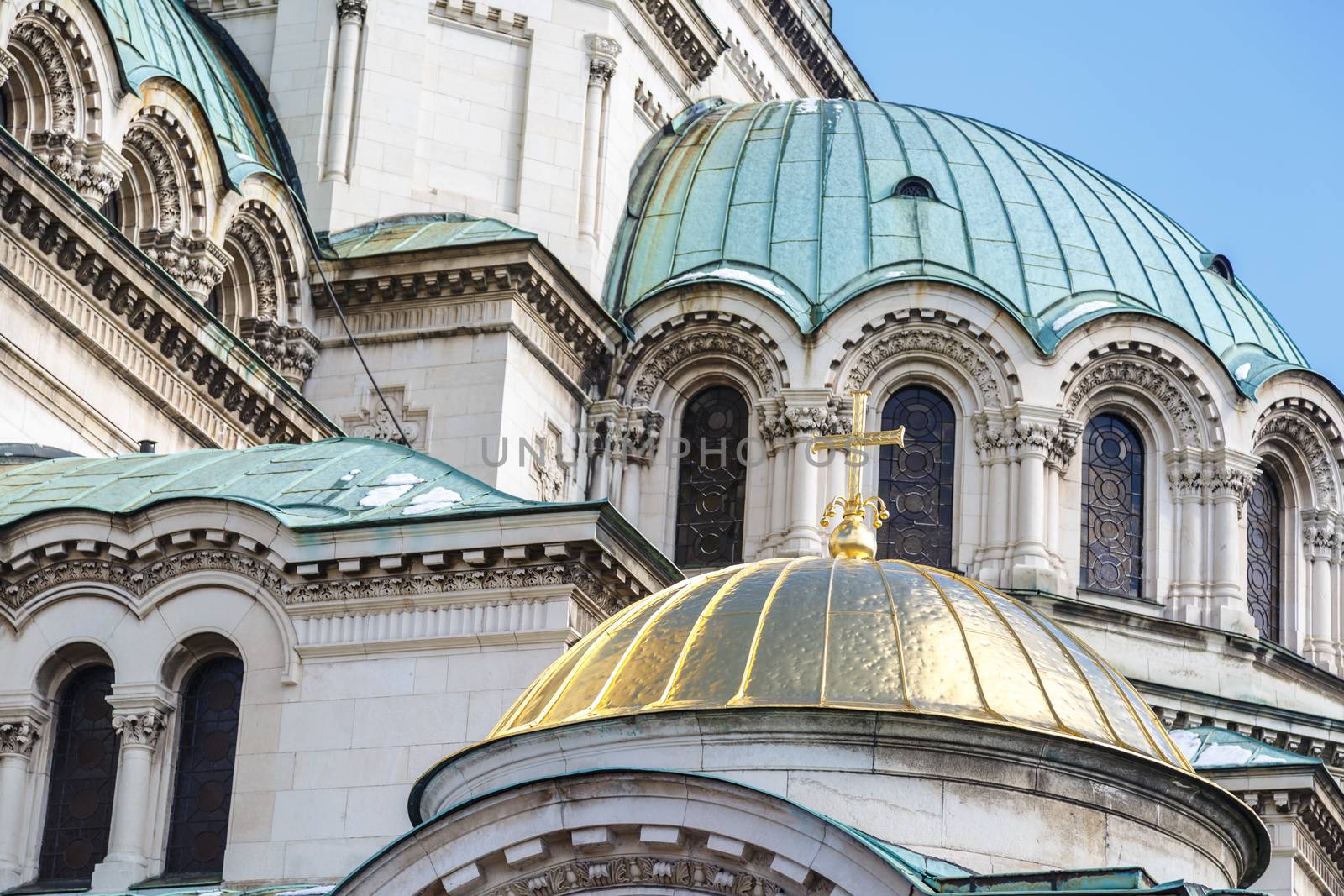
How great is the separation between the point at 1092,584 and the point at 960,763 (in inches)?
807

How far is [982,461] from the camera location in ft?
122

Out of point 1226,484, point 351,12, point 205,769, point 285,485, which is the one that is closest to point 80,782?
point 205,769

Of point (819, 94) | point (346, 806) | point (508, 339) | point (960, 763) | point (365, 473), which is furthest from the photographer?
point (819, 94)

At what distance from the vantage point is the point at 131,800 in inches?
932

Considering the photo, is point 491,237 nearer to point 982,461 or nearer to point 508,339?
point 508,339

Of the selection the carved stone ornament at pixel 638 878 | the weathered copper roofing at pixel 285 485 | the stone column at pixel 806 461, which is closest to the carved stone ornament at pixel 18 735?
the weathered copper roofing at pixel 285 485

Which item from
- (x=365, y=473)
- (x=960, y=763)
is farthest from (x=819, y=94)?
(x=960, y=763)

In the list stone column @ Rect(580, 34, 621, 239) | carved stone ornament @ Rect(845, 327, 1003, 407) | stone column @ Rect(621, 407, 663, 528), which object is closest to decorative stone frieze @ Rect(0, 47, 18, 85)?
stone column @ Rect(580, 34, 621, 239)

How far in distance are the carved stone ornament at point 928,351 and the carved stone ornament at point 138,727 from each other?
49.1ft

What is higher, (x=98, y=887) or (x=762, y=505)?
(x=762, y=505)

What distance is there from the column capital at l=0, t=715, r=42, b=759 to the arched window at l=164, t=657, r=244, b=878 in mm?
1185

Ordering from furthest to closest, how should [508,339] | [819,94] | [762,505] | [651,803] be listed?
[819,94] → [762,505] → [508,339] → [651,803]

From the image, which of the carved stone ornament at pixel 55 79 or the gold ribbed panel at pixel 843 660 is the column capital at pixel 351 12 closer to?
the carved stone ornament at pixel 55 79

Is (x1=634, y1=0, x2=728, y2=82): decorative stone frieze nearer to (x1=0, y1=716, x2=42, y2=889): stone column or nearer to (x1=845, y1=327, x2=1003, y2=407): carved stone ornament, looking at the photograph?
(x1=845, y1=327, x2=1003, y2=407): carved stone ornament
